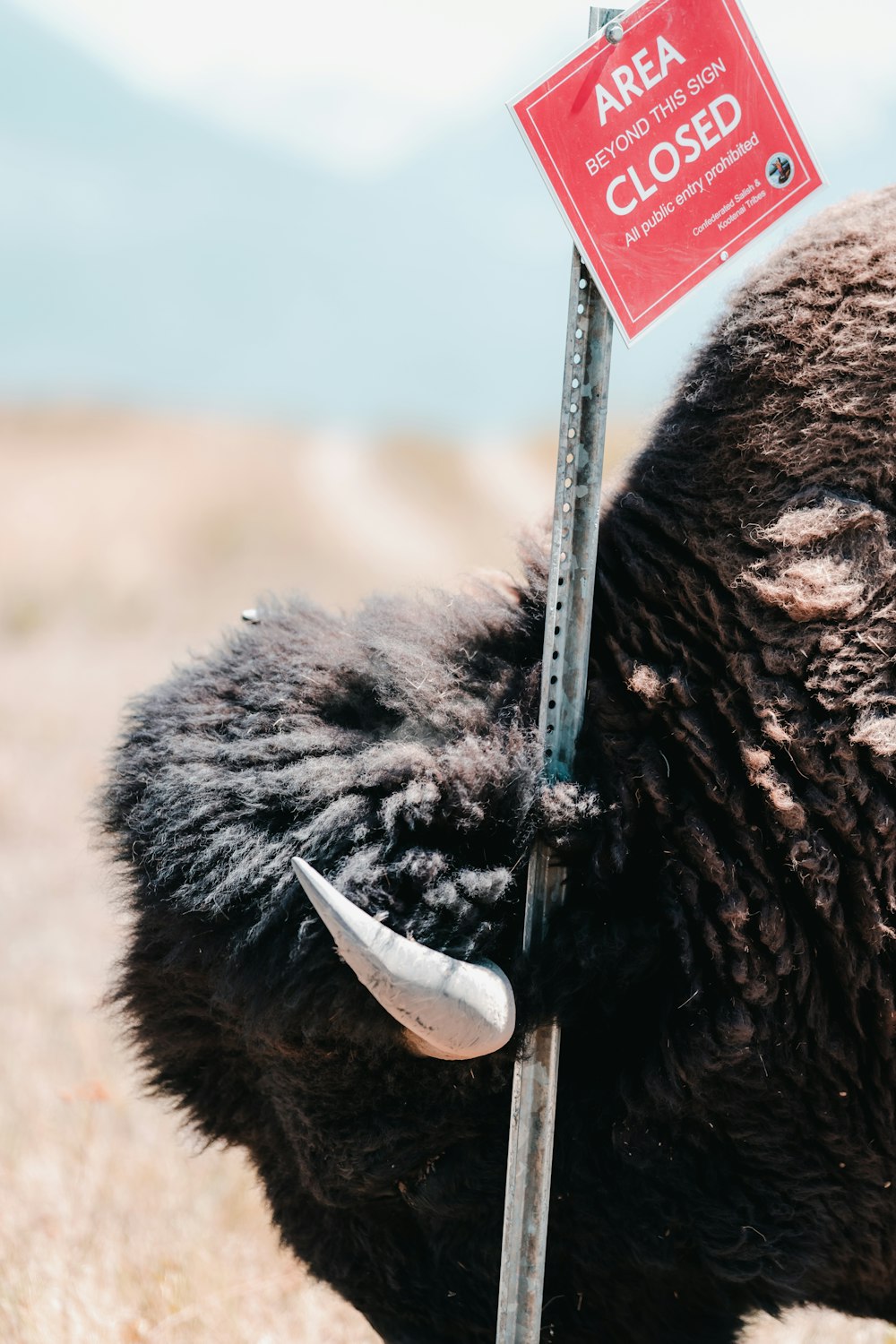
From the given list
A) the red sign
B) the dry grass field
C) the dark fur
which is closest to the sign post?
the red sign

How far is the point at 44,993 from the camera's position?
694 cm

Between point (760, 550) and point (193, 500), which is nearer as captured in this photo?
point (760, 550)

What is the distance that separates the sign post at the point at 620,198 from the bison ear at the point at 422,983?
0.68ft

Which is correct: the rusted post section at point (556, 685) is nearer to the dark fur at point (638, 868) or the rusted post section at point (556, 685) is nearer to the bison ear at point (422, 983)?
the dark fur at point (638, 868)

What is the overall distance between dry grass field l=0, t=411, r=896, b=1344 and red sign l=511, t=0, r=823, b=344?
0.83 meters

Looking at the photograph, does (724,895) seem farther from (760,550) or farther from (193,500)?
(193,500)

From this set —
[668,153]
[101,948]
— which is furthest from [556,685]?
[101,948]

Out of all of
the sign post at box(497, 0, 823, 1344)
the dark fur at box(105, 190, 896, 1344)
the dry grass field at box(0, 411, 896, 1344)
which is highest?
the sign post at box(497, 0, 823, 1344)

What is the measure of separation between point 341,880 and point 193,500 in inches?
1480

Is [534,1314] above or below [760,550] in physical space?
below

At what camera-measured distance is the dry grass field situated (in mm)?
3883

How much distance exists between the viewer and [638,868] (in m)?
2.43

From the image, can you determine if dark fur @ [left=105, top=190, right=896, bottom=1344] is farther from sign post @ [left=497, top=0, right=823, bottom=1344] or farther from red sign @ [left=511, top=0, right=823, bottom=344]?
red sign @ [left=511, top=0, right=823, bottom=344]

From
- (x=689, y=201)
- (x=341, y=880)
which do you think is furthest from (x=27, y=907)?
(x=689, y=201)
